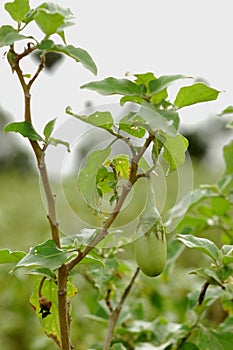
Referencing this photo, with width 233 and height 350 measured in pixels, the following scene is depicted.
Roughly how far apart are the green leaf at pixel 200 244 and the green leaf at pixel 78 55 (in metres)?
0.18

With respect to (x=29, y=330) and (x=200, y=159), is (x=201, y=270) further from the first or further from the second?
(x=200, y=159)

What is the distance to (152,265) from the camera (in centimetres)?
52

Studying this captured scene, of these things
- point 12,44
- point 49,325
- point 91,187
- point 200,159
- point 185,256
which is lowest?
point 200,159

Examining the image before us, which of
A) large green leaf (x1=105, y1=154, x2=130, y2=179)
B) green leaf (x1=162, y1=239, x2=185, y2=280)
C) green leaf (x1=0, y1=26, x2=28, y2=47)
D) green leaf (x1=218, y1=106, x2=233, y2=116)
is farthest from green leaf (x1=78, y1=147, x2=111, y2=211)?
green leaf (x1=162, y1=239, x2=185, y2=280)

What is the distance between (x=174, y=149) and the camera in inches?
20.7

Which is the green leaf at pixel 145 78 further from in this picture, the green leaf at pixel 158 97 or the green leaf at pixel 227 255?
the green leaf at pixel 227 255

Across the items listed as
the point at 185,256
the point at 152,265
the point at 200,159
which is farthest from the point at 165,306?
the point at 200,159

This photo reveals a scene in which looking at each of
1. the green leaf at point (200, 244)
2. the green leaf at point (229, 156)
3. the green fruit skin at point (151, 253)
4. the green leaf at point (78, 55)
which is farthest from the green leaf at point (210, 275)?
the green leaf at point (229, 156)

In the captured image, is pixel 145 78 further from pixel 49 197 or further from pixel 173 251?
pixel 173 251

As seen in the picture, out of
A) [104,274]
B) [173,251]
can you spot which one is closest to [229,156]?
[173,251]

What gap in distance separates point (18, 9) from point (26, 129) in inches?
4.0

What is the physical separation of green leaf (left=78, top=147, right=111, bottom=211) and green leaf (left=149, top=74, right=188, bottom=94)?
6cm

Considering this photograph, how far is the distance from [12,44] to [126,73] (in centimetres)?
9

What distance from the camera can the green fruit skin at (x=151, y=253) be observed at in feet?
1.72
